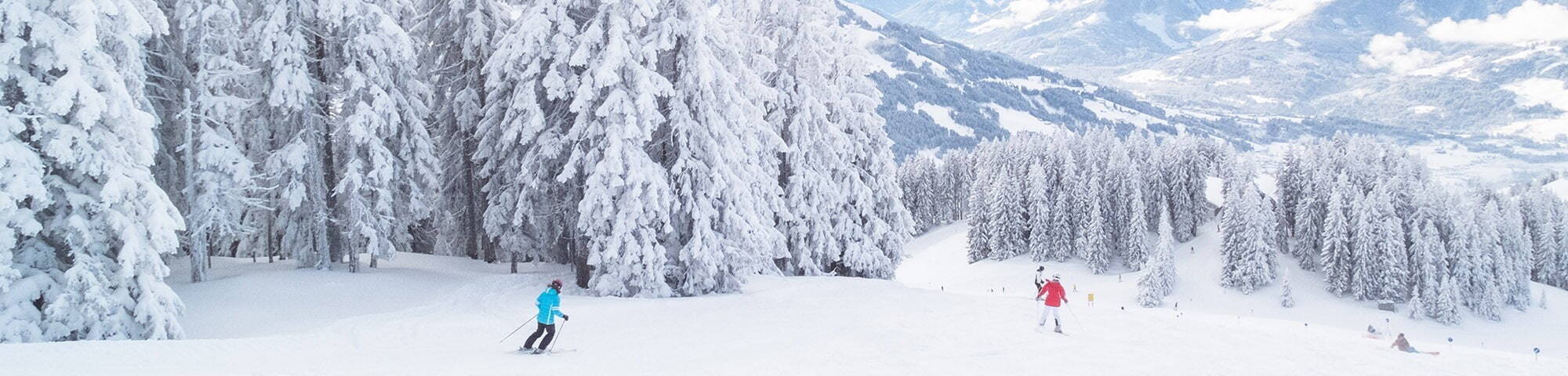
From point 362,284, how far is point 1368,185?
75.4 meters

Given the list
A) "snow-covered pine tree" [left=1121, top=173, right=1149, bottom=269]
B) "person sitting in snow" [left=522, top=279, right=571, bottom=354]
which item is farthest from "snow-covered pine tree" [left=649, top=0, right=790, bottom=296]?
"snow-covered pine tree" [left=1121, top=173, right=1149, bottom=269]

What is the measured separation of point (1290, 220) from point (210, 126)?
79618 millimetres

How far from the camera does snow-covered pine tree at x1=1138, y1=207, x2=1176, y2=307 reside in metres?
69.9

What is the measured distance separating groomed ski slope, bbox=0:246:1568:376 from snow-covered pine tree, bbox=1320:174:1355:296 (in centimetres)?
5459

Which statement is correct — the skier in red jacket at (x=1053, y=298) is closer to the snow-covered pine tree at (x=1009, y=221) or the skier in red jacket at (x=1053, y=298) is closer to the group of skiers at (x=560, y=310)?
the group of skiers at (x=560, y=310)

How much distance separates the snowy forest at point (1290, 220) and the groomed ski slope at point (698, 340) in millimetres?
55591

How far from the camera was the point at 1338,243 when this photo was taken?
68125 millimetres

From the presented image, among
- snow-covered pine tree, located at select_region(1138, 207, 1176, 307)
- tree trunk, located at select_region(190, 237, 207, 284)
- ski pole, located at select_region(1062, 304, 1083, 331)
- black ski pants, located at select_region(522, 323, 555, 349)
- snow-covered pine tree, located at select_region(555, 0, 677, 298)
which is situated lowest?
snow-covered pine tree, located at select_region(1138, 207, 1176, 307)

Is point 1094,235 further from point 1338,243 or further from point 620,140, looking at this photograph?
point 620,140

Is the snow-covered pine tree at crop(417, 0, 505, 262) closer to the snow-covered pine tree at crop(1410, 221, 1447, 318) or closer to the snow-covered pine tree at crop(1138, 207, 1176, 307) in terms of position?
the snow-covered pine tree at crop(1138, 207, 1176, 307)

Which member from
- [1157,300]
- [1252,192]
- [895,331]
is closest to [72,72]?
[895,331]

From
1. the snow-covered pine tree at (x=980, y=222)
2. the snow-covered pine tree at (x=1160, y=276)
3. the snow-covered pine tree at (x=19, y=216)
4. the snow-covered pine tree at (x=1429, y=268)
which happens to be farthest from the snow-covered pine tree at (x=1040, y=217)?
the snow-covered pine tree at (x=19, y=216)

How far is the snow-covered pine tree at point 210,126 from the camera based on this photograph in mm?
21797

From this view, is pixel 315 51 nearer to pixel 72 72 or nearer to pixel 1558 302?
pixel 72 72
